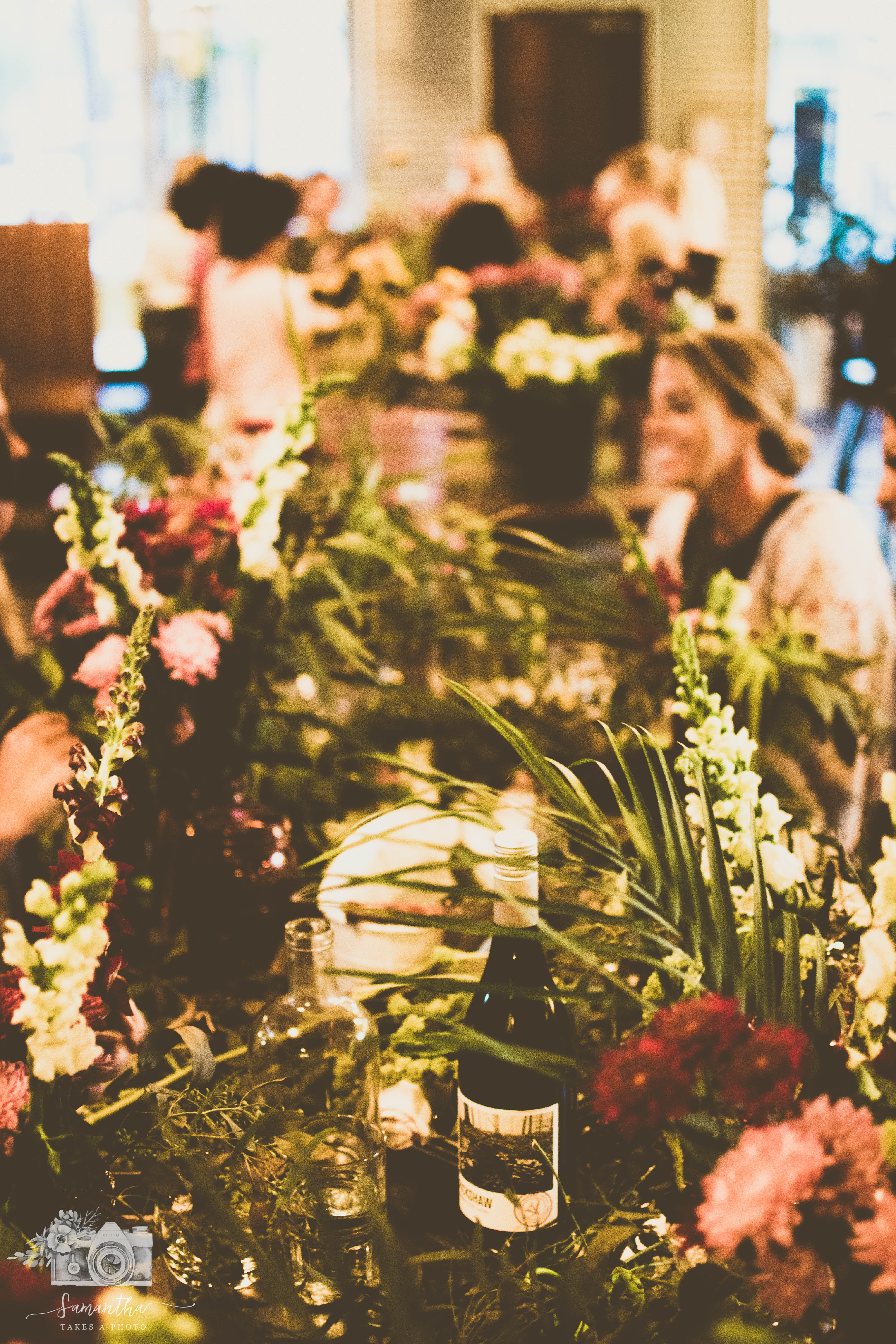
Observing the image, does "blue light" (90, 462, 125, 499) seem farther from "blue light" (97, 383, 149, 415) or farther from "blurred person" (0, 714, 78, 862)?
"blue light" (97, 383, 149, 415)

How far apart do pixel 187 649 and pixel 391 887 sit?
26 cm

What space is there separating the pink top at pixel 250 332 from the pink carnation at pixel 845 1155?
2763mm

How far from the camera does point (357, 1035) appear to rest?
90cm

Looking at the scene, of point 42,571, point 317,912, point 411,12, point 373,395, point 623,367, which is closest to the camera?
point 317,912

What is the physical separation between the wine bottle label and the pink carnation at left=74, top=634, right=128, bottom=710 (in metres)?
0.45

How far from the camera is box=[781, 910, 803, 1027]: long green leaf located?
681mm

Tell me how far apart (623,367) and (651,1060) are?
2.43 m

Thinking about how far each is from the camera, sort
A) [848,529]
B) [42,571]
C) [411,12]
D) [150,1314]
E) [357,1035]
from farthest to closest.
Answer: [411,12] < [42,571] < [848,529] < [357,1035] < [150,1314]

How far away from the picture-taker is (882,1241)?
514 mm

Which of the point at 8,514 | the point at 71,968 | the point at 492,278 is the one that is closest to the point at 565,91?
the point at 492,278

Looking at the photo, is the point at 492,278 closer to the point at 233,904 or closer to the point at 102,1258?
the point at 233,904

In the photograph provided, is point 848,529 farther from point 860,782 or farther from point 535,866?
point 535,866

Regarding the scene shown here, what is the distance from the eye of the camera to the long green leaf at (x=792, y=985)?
68cm

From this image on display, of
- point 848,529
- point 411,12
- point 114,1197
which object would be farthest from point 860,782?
point 411,12
